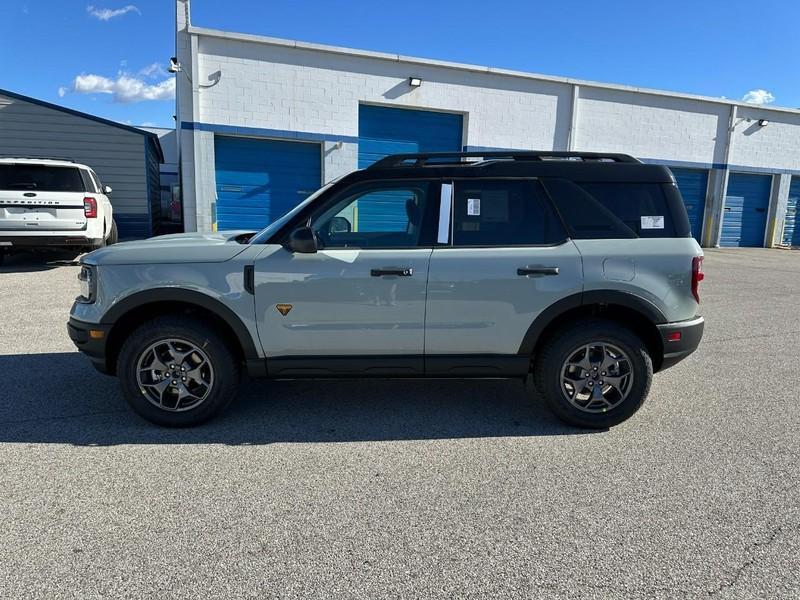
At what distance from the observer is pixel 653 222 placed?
385cm

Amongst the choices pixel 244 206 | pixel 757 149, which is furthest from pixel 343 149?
pixel 757 149

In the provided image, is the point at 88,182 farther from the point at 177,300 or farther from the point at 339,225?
the point at 339,225

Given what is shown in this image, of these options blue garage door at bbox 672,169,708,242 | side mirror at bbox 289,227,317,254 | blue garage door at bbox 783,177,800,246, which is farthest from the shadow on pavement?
blue garage door at bbox 783,177,800,246

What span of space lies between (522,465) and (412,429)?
33.0 inches

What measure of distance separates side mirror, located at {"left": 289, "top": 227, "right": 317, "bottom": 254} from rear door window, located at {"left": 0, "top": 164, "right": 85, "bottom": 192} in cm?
826

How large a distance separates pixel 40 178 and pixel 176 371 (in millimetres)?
8025

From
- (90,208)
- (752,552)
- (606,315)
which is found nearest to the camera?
(752,552)

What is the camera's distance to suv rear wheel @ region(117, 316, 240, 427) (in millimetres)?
3705

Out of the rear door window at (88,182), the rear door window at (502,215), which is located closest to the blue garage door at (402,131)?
the rear door window at (88,182)

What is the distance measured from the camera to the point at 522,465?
334 cm

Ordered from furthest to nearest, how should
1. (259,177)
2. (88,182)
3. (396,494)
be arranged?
(259,177)
(88,182)
(396,494)

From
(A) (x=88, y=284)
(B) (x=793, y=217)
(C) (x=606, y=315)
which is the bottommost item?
(C) (x=606, y=315)

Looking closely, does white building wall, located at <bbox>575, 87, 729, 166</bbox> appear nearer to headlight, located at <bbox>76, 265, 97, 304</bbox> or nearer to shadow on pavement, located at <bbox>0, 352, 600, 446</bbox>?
shadow on pavement, located at <bbox>0, 352, 600, 446</bbox>

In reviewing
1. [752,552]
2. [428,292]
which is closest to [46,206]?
[428,292]
